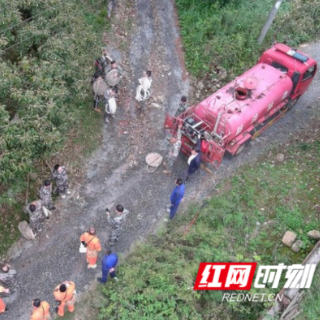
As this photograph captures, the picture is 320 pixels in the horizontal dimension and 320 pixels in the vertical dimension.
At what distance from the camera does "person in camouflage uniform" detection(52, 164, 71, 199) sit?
40.5ft

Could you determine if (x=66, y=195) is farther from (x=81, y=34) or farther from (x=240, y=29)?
(x=240, y=29)

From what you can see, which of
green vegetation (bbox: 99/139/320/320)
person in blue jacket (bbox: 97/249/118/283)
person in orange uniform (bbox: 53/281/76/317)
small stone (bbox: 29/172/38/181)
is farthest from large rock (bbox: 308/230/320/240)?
small stone (bbox: 29/172/38/181)

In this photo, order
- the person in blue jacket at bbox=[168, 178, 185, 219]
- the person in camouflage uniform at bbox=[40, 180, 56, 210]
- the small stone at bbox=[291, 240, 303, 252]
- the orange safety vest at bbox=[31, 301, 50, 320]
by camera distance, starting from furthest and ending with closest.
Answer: the small stone at bbox=[291, 240, 303, 252], the person in blue jacket at bbox=[168, 178, 185, 219], the person in camouflage uniform at bbox=[40, 180, 56, 210], the orange safety vest at bbox=[31, 301, 50, 320]

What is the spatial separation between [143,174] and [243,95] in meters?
4.32

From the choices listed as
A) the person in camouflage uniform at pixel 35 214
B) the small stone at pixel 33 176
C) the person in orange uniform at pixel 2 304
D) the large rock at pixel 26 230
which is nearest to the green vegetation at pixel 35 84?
the small stone at pixel 33 176

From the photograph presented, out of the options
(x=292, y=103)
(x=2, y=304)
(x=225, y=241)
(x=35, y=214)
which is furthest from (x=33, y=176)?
(x=292, y=103)

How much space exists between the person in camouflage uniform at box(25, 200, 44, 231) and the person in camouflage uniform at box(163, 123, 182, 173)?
4.47 m

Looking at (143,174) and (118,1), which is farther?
(118,1)

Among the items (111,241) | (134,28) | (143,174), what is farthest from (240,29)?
(111,241)

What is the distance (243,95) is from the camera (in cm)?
1432

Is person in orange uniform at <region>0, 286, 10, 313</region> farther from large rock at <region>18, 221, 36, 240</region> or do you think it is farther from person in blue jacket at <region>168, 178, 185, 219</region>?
person in blue jacket at <region>168, 178, 185, 219</region>

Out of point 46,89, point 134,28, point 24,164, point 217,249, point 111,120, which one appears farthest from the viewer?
point 134,28

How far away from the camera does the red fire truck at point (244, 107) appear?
13797 mm

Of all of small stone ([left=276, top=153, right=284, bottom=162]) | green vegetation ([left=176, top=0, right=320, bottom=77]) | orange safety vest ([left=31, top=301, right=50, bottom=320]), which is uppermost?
green vegetation ([left=176, top=0, right=320, bottom=77])
